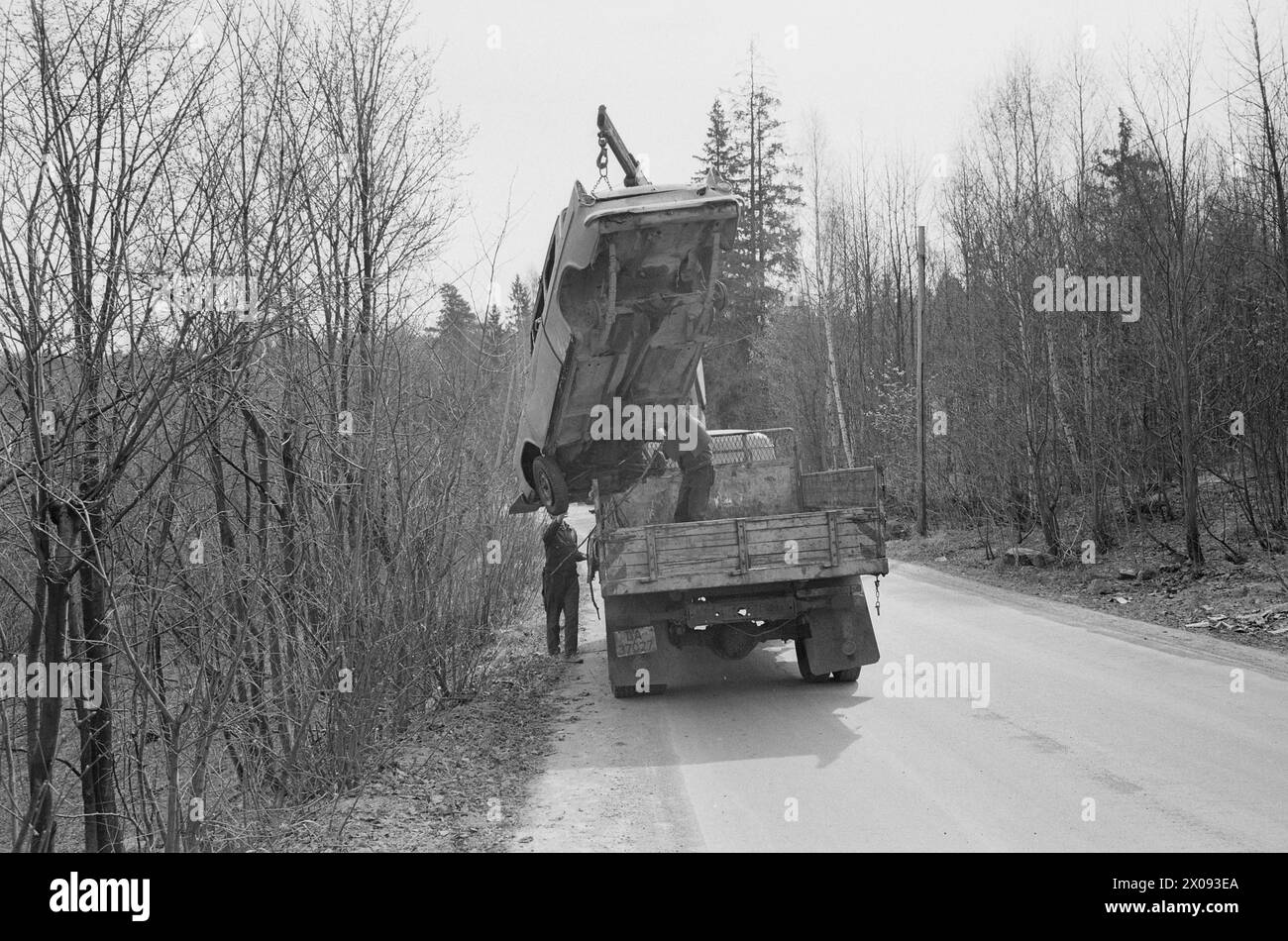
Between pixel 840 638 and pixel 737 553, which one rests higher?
pixel 737 553

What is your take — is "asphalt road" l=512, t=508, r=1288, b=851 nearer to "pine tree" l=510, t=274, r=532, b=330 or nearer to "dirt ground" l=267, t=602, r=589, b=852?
"dirt ground" l=267, t=602, r=589, b=852

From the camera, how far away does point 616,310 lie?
835 centimetres

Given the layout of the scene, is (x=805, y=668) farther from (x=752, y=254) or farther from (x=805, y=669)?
(x=752, y=254)

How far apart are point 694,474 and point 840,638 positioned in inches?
83.0

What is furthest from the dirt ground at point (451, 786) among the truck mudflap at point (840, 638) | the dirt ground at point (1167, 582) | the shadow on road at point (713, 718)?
the dirt ground at point (1167, 582)

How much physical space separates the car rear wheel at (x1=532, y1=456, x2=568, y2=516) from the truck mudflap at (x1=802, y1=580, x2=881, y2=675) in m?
2.57

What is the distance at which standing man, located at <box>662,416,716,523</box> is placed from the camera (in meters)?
10.4

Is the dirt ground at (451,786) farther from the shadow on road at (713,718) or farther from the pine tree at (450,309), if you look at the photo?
the pine tree at (450,309)

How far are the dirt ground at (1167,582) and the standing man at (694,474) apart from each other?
6.04 metres

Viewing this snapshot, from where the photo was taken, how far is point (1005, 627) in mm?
13234

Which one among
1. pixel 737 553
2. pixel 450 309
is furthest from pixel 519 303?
pixel 737 553

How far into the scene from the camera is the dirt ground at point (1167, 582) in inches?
492

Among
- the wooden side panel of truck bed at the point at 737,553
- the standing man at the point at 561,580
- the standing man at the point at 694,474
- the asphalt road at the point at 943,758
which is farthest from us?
the standing man at the point at 561,580
